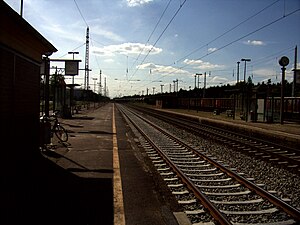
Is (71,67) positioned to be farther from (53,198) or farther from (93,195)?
(53,198)

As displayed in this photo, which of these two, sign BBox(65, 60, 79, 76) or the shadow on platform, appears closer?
the shadow on platform

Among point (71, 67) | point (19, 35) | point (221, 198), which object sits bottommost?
point (221, 198)

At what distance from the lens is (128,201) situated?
21.4 ft

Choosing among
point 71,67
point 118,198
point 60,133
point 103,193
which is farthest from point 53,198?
point 71,67

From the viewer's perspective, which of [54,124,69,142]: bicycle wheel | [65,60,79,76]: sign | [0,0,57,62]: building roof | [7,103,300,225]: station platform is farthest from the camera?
[65,60,79,76]: sign

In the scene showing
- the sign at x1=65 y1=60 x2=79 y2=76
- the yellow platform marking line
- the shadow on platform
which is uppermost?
the sign at x1=65 y1=60 x2=79 y2=76

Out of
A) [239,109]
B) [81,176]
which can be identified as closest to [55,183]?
[81,176]

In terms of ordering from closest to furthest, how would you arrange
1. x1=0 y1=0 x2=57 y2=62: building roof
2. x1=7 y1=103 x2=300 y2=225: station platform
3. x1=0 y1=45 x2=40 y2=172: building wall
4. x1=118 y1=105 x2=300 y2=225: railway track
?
x1=7 y1=103 x2=300 y2=225: station platform < x1=118 y1=105 x2=300 y2=225: railway track < x1=0 y1=0 x2=57 y2=62: building roof < x1=0 y1=45 x2=40 y2=172: building wall

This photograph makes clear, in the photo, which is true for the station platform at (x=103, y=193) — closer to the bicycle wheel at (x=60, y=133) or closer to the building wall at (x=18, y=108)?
the building wall at (x=18, y=108)

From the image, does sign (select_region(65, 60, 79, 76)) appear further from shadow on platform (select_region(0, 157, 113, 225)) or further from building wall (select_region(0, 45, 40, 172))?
shadow on platform (select_region(0, 157, 113, 225))

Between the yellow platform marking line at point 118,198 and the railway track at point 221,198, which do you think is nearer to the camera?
the yellow platform marking line at point 118,198

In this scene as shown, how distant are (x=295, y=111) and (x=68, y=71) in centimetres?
2097

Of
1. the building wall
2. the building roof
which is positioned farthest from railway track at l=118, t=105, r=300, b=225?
the building roof

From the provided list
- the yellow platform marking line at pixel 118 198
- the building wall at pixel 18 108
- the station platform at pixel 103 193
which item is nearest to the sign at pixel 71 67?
the building wall at pixel 18 108
